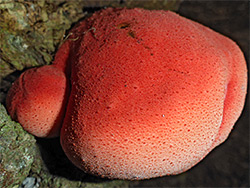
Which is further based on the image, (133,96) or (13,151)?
(13,151)

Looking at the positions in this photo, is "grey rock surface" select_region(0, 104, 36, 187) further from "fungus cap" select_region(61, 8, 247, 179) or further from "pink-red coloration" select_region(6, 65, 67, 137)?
"fungus cap" select_region(61, 8, 247, 179)

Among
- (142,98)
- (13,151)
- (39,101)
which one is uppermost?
(142,98)

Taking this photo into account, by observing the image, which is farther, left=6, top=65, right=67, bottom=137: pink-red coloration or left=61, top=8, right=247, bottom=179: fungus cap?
left=6, top=65, right=67, bottom=137: pink-red coloration

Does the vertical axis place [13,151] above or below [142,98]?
below

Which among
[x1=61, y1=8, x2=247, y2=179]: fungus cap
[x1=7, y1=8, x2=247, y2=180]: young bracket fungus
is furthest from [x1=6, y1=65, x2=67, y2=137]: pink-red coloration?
[x1=61, y1=8, x2=247, y2=179]: fungus cap

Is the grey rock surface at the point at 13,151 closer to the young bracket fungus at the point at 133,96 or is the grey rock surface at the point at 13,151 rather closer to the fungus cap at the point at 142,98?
the young bracket fungus at the point at 133,96

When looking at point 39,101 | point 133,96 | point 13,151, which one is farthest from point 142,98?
point 13,151

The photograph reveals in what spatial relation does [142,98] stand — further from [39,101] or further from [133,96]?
[39,101]

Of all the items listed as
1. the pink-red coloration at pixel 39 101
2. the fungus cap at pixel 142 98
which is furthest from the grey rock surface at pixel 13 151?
the fungus cap at pixel 142 98

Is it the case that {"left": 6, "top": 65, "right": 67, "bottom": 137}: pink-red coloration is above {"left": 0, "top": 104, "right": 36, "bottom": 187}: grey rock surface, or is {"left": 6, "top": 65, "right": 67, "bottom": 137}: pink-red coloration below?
above
